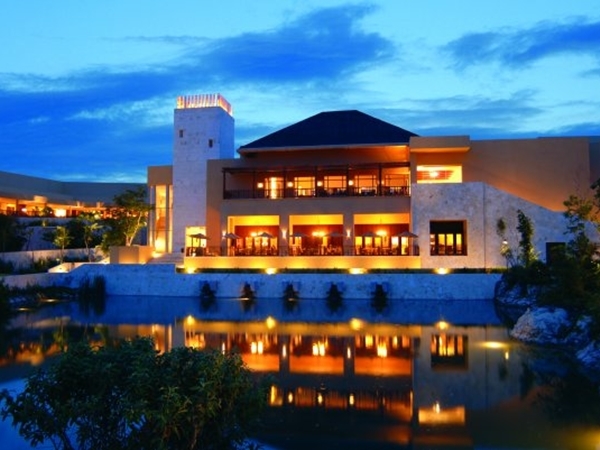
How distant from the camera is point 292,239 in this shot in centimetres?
3378

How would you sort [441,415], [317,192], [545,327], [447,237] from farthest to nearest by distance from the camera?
[317,192]
[447,237]
[545,327]
[441,415]

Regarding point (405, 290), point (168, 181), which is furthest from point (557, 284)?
point (168, 181)

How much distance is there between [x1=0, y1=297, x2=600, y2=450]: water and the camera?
7750mm

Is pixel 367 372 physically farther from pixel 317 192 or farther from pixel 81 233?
pixel 81 233

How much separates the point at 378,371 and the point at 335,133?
25379mm

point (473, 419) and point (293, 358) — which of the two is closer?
point (473, 419)

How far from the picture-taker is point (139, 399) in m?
5.33

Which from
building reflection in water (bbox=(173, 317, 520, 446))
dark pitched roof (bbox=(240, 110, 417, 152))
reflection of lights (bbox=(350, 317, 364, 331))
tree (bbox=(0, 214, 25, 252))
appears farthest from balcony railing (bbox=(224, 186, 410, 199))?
building reflection in water (bbox=(173, 317, 520, 446))

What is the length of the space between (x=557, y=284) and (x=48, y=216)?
41282 millimetres

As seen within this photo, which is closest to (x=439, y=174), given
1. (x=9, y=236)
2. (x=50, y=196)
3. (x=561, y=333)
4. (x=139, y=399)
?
(x=561, y=333)

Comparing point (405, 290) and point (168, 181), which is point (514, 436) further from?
point (168, 181)

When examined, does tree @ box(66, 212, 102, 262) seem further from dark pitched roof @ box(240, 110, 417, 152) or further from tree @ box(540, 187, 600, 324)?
tree @ box(540, 187, 600, 324)

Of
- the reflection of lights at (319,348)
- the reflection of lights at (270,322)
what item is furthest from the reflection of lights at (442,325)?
the reflection of lights at (270,322)

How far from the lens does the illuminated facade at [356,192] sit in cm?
2981
